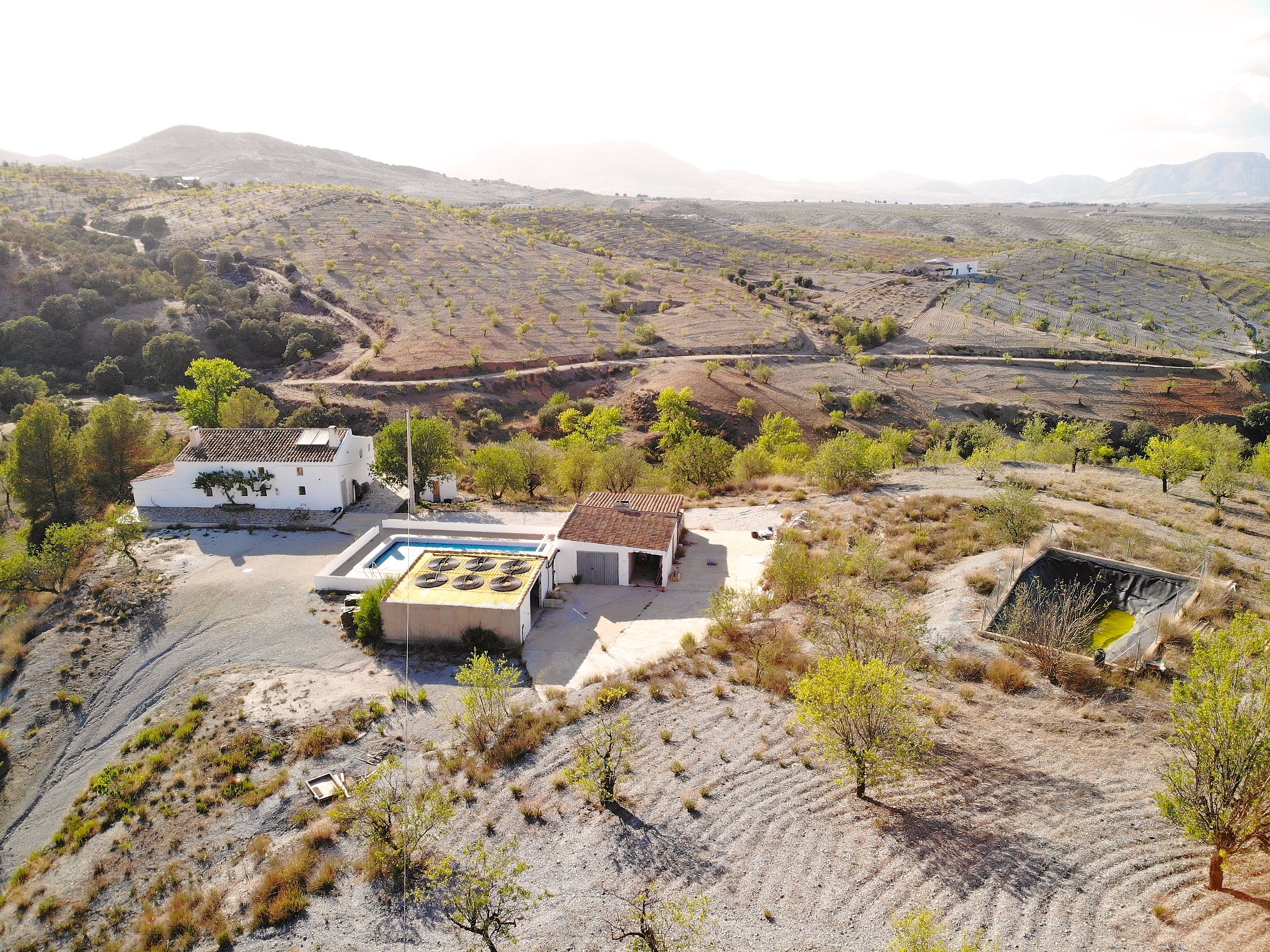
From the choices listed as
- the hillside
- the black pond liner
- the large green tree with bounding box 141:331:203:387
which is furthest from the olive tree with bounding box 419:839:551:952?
the hillside

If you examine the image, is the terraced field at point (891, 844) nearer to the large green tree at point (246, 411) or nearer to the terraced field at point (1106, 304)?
the large green tree at point (246, 411)

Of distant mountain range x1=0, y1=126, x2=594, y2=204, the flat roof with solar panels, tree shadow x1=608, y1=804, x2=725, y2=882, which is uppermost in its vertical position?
distant mountain range x1=0, y1=126, x2=594, y2=204

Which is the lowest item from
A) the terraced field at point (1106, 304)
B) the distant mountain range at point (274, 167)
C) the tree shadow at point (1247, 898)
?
the tree shadow at point (1247, 898)

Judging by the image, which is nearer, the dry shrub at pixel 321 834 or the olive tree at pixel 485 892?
the olive tree at pixel 485 892

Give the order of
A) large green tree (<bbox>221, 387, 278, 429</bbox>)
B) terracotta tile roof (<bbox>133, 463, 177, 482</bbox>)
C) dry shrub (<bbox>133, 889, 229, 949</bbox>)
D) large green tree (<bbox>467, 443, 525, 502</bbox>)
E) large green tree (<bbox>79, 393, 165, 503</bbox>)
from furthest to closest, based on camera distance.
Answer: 1. large green tree (<bbox>221, 387, 278, 429</bbox>)
2. large green tree (<bbox>467, 443, 525, 502</bbox>)
3. large green tree (<bbox>79, 393, 165, 503</bbox>)
4. terracotta tile roof (<bbox>133, 463, 177, 482</bbox>)
5. dry shrub (<bbox>133, 889, 229, 949</bbox>)

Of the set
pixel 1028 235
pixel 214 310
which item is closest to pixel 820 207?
pixel 1028 235

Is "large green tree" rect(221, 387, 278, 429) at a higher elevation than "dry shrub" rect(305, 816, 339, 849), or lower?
higher

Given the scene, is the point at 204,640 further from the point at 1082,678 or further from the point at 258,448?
the point at 1082,678

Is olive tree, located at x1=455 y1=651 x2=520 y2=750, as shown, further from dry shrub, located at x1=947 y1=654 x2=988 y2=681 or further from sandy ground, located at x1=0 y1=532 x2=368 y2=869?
dry shrub, located at x1=947 y1=654 x2=988 y2=681

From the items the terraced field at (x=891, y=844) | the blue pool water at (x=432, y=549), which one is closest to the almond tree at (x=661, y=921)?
the terraced field at (x=891, y=844)
